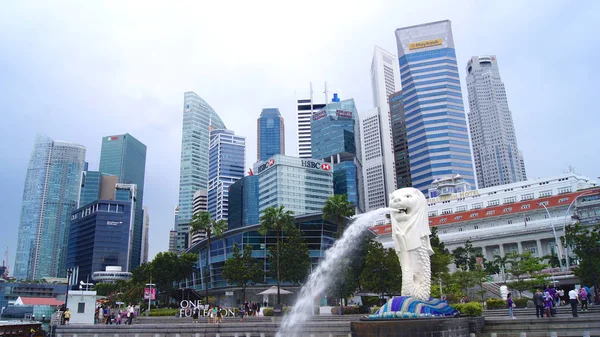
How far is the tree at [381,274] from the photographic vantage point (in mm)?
43031

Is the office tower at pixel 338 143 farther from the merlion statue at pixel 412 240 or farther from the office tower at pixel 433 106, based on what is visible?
the merlion statue at pixel 412 240

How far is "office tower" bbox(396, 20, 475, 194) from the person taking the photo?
143875 millimetres

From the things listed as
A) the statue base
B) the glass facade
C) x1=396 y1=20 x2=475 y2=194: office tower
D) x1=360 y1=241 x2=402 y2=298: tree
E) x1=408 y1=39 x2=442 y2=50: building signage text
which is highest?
x1=408 y1=39 x2=442 y2=50: building signage text

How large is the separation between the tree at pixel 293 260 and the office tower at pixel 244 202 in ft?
366

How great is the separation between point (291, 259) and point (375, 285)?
12172mm

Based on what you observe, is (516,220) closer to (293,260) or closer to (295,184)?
(293,260)

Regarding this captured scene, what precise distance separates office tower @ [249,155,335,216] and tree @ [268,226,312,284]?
262 ft

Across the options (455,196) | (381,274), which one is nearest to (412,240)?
(381,274)

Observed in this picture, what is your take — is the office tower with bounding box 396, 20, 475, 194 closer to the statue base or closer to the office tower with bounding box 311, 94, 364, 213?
the office tower with bounding box 311, 94, 364, 213

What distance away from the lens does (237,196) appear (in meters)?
180

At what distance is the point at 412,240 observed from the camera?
22125 millimetres

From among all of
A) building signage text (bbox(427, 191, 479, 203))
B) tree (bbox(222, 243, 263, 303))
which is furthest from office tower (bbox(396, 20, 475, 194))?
tree (bbox(222, 243, 263, 303))

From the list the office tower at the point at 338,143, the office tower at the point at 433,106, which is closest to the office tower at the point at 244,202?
the office tower at the point at 338,143

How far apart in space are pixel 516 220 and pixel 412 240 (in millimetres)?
72955
